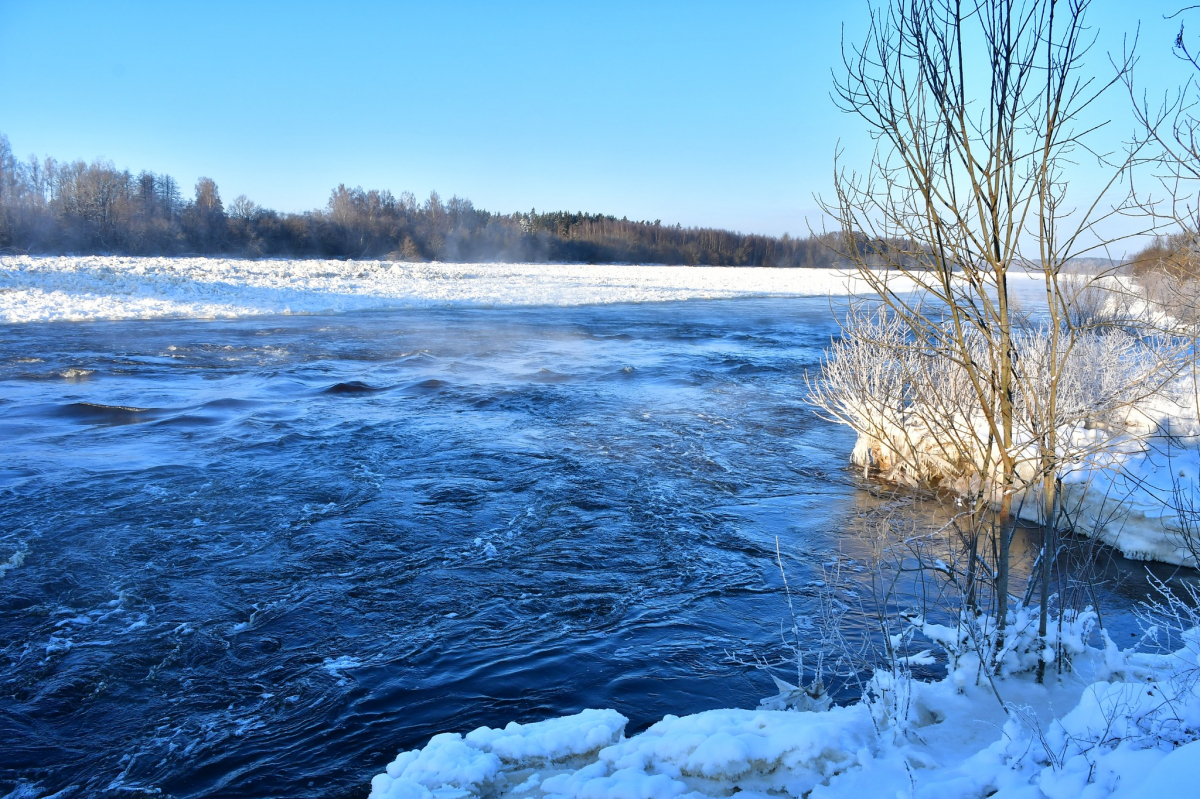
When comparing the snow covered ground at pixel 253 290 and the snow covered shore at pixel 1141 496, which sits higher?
the snow covered ground at pixel 253 290

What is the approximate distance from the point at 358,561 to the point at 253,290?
26.0 m

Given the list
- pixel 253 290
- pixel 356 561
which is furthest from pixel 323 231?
pixel 356 561

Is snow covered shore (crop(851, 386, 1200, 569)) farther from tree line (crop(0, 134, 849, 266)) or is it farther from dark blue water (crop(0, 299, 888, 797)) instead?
tree line (crop(0, 134, 849, 266))

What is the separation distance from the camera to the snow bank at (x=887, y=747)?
2.71m

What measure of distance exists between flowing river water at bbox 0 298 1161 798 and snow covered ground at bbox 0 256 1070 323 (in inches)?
335

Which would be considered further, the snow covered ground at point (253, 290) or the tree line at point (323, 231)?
the tree line at point (323, 231)

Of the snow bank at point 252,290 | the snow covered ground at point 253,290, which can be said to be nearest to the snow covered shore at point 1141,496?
the snow covered ground at point 253,290

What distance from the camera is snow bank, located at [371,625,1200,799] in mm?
2711

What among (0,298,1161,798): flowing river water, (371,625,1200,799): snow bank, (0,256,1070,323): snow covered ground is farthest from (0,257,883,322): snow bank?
(371,625,1200,799): snow bank

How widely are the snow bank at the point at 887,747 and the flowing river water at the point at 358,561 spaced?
102cm

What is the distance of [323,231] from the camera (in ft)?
211

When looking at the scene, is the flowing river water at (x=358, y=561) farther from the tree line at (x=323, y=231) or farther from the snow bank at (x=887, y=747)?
the tree line at (x=323, y=231)

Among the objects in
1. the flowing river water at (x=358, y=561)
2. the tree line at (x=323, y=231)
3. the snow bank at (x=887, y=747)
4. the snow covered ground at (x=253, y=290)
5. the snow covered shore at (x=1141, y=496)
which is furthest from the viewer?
the tree line at (x=323, y=231)

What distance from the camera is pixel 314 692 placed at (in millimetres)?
4801
